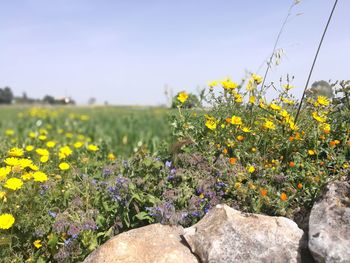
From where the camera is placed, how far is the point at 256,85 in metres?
4.00

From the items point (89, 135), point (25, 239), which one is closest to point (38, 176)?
point (25, 239)

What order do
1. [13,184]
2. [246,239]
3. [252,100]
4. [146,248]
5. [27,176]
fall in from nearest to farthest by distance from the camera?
[246,239] → [146,248] → [13,184] → [27,176] → [252,100]

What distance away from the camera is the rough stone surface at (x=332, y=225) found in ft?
8.04

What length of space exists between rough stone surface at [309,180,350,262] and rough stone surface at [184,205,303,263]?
0.17m

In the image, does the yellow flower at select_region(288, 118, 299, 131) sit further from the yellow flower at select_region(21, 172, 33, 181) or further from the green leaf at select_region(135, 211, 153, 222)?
the yellow flower at select_region(21, 172, 33, 181)

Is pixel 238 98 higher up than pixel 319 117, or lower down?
higher up

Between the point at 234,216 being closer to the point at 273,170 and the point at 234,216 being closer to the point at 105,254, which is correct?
the point at 273,170

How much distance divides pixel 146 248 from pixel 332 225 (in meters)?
1.19

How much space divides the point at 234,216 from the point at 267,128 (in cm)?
104

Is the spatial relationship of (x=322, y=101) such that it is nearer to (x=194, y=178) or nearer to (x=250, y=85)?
(x=250, y=85)

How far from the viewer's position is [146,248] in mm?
2924

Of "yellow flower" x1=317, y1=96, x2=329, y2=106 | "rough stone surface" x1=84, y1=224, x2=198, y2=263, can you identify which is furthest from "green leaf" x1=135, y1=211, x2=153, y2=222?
"yellow flower" x1=317, y1=96, x2=329, y2=106

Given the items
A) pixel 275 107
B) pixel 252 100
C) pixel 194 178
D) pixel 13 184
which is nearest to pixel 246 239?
pixel 194 178

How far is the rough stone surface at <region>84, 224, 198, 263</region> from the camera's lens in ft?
9.36
